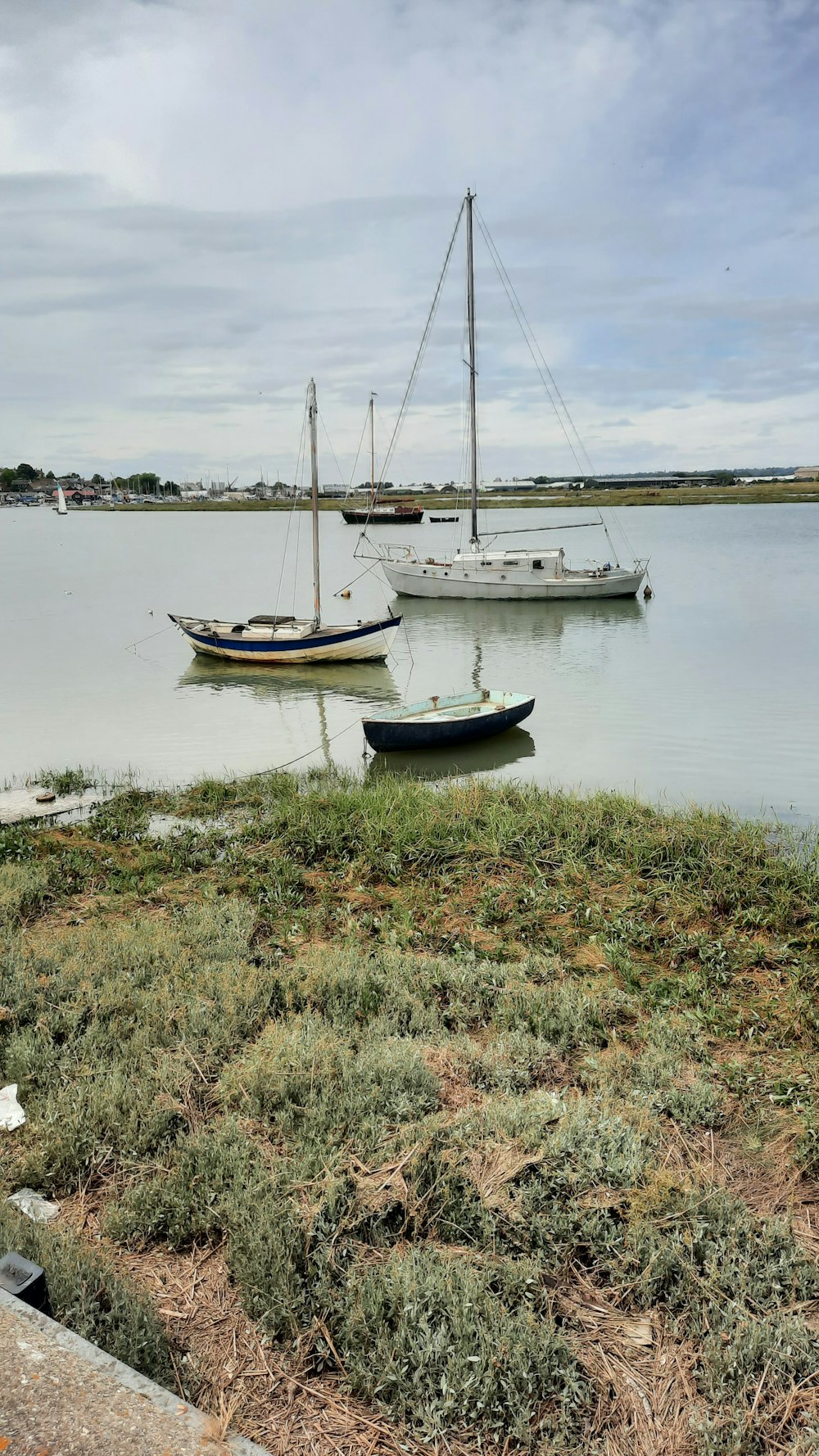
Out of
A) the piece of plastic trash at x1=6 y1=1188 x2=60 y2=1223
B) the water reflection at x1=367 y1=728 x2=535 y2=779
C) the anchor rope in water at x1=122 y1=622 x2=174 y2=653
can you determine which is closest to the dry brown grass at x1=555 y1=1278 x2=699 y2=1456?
the piece of plastic trash at x1=6 y1=1188 x2=60 y2=1223

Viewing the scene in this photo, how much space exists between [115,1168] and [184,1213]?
575 millimetres

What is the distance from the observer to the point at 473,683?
23438 millimetres

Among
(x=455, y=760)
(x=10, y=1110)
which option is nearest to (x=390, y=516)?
(x=455, y=760)

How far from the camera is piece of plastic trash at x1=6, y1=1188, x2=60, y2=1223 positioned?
3.80 metres

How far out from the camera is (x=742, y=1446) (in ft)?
9.35

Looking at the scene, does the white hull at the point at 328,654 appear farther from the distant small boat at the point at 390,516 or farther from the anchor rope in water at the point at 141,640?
the distant small boat at the point at 390,516

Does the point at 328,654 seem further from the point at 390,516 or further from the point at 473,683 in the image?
the point at 390,516

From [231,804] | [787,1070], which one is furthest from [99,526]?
[787,1070]

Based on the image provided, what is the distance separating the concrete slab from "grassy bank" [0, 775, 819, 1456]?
0.84 feet

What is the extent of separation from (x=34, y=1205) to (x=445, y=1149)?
6.09ft

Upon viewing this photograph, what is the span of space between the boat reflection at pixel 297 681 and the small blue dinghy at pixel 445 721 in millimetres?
5495

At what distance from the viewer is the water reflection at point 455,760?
14.2 metres

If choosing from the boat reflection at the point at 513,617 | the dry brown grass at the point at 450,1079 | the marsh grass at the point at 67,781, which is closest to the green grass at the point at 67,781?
the marsh grass at the point at 67,781

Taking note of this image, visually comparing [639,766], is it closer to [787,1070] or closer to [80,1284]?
[787,1070]
